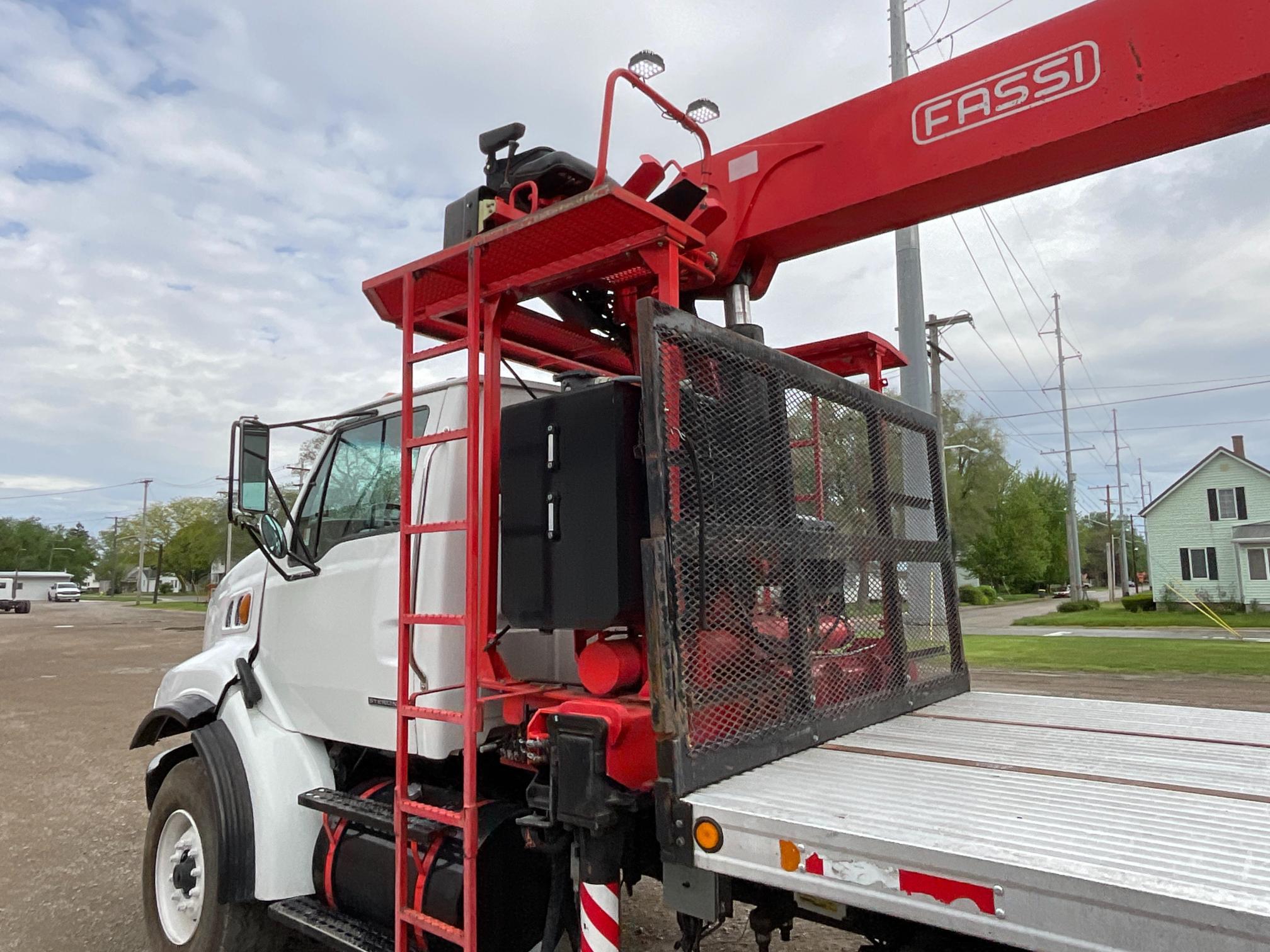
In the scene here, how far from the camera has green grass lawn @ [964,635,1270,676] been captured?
14758 millimetres

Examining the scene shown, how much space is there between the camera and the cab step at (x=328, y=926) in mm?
3129

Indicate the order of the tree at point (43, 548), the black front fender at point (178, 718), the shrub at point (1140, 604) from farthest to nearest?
the tree at point (43, 548) < the shrub at point (1140, 604) < the black front fender at point (178, 718)

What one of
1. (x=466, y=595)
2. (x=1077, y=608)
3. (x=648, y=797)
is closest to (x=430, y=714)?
(x=466, y=595)

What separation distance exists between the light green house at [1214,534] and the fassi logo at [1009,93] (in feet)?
123

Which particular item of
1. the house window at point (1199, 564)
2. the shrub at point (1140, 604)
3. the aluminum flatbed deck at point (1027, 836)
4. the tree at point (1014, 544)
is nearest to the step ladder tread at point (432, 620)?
the aluminum flatbed deck at point (1027, 836)

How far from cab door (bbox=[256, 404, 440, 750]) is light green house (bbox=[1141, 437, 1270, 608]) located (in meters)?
38.2

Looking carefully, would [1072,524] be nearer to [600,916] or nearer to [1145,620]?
[1145,620]

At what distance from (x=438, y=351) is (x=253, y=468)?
3.39 feet

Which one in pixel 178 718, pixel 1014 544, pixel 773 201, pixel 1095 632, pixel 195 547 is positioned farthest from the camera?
pixel 195 547

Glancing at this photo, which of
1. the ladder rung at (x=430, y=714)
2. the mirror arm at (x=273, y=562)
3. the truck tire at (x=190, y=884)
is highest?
the mirror arm at (x=273, y=562)

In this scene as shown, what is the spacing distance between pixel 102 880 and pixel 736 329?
5169mm

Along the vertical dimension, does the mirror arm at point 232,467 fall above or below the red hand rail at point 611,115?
below

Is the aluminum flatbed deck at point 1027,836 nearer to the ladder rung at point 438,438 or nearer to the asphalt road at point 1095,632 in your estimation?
the ladder rung at point 438,438

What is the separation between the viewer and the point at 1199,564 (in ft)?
123
